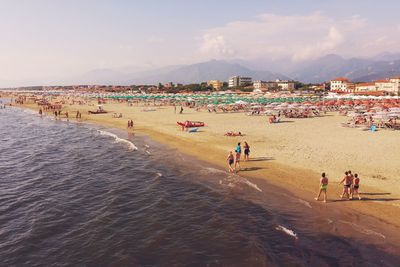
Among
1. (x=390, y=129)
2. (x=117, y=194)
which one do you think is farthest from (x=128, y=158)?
(x=390, y=129)

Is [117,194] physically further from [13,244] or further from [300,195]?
[300,195]

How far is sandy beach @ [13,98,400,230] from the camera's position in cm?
1460

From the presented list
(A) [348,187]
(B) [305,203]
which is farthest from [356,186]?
(B) [305,203]

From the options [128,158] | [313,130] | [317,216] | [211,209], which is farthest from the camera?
[313,130]

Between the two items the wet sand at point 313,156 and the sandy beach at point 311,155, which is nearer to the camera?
the wet sand at point 313,156

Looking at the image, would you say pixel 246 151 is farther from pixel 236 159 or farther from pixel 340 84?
pixel 340 84

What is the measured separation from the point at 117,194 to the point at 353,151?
15.5 metres

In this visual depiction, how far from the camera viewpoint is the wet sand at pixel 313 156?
14102mm

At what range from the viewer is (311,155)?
2117cm

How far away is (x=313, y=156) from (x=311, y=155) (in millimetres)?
286

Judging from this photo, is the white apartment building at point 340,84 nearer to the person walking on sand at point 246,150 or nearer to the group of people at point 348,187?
the person walking on sand at point 246,150

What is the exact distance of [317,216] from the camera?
1271 centimetres

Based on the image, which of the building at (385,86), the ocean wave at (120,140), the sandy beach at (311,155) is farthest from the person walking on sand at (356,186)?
the building at (385,86)

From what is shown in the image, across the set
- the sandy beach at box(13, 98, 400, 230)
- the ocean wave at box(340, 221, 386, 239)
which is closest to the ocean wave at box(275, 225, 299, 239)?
the ocean wave at box(340, 221, 386, 239)
